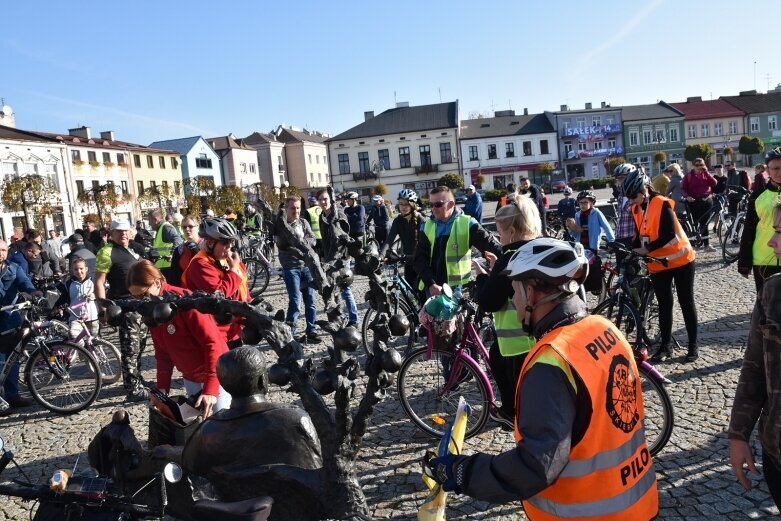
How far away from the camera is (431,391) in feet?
16.8

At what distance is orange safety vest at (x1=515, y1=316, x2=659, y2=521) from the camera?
1.76m

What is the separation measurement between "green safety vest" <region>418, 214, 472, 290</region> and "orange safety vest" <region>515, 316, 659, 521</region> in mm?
3632

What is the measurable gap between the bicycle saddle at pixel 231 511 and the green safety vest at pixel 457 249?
4.03 meters

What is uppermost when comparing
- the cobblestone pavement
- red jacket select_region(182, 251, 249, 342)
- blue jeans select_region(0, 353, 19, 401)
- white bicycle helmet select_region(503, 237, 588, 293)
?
white bicycle helmet select_region(503, 237, 588, 293)

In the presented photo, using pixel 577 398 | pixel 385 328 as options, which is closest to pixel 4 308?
pixel 385 328

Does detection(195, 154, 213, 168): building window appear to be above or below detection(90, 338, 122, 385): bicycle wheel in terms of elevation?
above

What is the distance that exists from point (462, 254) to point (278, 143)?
7611 cm

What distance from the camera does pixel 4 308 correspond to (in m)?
6.56

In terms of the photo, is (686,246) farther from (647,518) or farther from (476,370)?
(647,518)

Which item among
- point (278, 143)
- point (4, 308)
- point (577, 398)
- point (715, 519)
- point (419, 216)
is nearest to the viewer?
point (577, 398)

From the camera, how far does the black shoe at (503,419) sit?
443 centimetres

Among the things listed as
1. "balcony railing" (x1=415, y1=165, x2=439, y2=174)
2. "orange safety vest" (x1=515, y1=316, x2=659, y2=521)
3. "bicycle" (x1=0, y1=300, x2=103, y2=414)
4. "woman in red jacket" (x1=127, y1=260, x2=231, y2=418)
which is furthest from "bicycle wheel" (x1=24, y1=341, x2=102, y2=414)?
"balcony railing" (x1=415, y1=165, x2=439, y2=174)

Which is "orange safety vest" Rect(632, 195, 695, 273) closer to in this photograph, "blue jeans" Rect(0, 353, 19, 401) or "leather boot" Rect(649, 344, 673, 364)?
"leather boot" Rect(649, 344, 673, 364)

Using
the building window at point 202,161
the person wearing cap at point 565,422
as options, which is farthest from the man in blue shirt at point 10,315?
the building window at point 202,161
